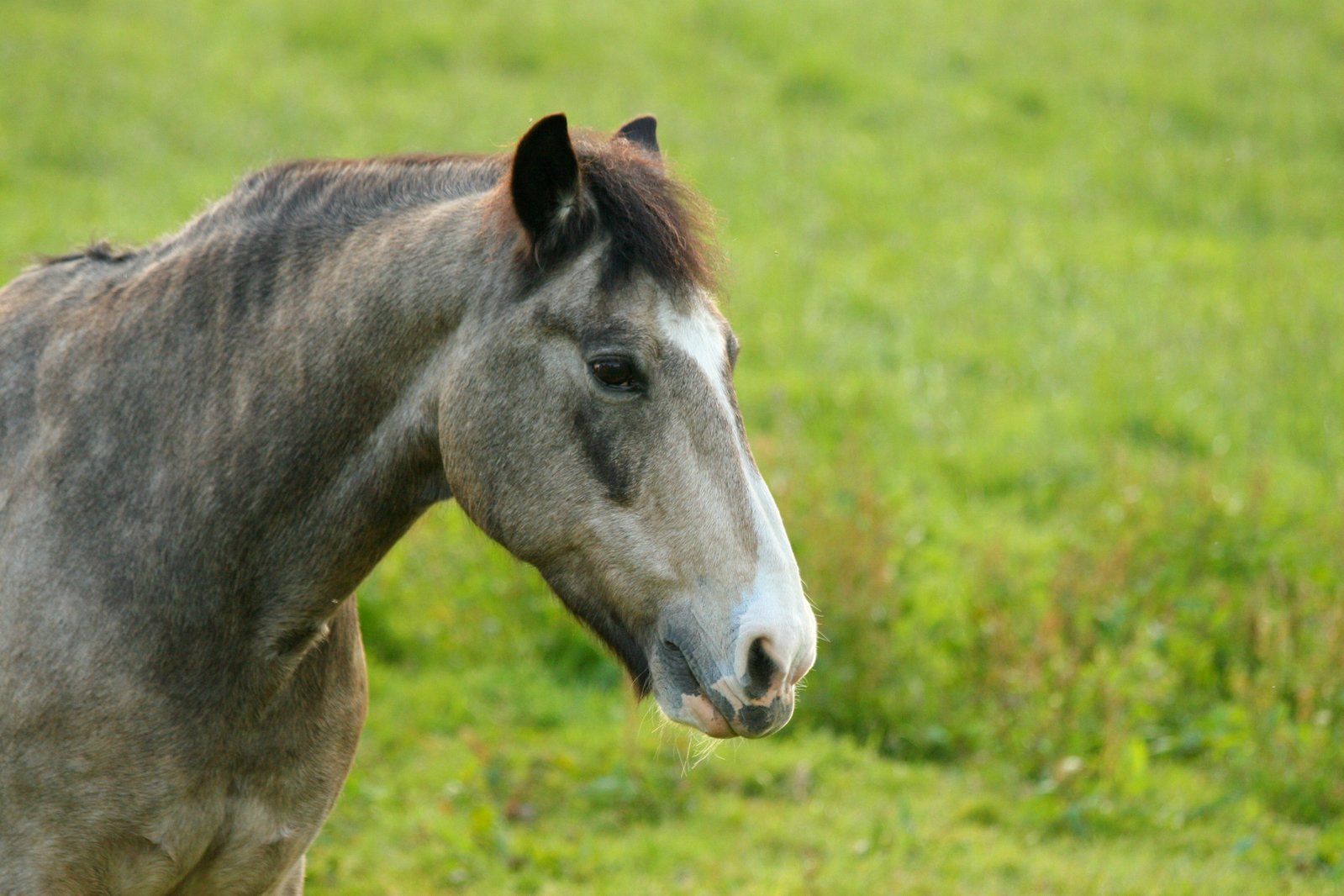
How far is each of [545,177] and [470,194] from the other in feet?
1.28

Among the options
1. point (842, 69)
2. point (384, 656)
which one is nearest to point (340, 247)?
point (384, 656)

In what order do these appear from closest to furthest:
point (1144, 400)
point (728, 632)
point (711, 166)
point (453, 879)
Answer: point (728, 632), point (453, 879), point (1144, 400), point (711, 166)

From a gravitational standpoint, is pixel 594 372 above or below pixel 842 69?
above

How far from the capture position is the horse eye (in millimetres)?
2617

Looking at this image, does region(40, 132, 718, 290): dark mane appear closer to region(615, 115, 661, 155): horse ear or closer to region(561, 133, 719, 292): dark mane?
region(561, 133, 719, 292): dark mane

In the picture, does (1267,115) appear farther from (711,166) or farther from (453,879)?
Result: (453,879)

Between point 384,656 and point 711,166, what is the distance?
6313mm

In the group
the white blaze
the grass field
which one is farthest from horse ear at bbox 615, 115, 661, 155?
the grass field

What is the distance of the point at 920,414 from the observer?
811 centimetres

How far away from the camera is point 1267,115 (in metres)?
12.8

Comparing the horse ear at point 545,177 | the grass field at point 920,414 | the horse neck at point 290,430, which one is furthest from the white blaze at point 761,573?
the grass field at point 920,414

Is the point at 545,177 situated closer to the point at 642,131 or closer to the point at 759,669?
the point at 642,131

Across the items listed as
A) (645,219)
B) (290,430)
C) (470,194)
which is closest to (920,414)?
(470,194)

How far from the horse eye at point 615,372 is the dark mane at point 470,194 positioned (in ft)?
0.56
